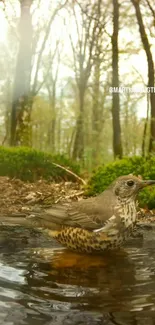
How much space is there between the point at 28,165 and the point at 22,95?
1.50 m

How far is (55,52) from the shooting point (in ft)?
27.0

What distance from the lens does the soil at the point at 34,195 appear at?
4.86m

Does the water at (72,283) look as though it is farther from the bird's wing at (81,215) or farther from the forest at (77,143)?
the bird's wing at (81,215)

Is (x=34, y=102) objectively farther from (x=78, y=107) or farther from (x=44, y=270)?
(x=44, y=270)

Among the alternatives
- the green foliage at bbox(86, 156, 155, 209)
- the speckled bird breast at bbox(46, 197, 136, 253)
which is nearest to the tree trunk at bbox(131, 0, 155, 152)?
the green foliage at bbox(86, 156, 155, 209)

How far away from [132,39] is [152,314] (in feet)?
18.2

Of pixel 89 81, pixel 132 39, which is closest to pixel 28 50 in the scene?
pixel 89 81

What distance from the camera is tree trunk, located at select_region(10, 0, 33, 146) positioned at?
24.8ft

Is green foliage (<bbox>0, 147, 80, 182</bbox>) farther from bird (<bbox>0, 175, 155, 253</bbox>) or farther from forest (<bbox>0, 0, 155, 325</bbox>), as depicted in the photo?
bird (<bbox>0, 175, 155, 253</bbox>)

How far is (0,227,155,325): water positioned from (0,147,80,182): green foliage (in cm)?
299

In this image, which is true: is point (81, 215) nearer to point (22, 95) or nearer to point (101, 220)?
point (101, 220)

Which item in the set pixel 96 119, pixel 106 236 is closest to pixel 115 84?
pixel 96 119

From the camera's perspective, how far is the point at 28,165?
22.3 feet

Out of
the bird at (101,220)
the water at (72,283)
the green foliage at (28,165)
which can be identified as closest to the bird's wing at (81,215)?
the bird at (101,220)
